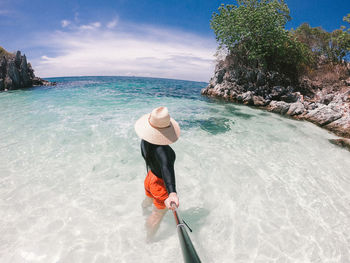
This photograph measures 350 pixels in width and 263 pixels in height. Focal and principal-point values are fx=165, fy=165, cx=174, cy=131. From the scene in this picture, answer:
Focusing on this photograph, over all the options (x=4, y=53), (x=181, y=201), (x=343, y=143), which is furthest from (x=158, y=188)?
(x=4, y=53)

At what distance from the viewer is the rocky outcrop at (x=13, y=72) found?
120 ft

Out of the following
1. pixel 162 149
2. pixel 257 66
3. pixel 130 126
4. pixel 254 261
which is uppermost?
pixel 257 66

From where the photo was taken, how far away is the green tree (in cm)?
2072

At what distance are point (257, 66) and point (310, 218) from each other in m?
26.2

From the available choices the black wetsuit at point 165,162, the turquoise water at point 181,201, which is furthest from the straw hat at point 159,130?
the turquoise water at point 181,201

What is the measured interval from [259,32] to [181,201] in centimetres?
2524

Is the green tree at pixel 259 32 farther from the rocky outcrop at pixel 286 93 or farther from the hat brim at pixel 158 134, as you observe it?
the hat brim at pixel 158 134

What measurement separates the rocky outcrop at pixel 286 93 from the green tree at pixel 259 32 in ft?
7.75

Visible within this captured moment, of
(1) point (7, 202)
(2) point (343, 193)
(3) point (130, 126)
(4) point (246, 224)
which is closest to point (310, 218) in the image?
(4) point (246, 224)

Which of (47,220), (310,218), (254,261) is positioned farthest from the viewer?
(310,218)

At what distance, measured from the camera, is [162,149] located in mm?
2297

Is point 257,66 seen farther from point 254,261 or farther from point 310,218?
point 254,261

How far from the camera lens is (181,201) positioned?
14.2ft

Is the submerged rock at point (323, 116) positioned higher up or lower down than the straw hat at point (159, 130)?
lower down
